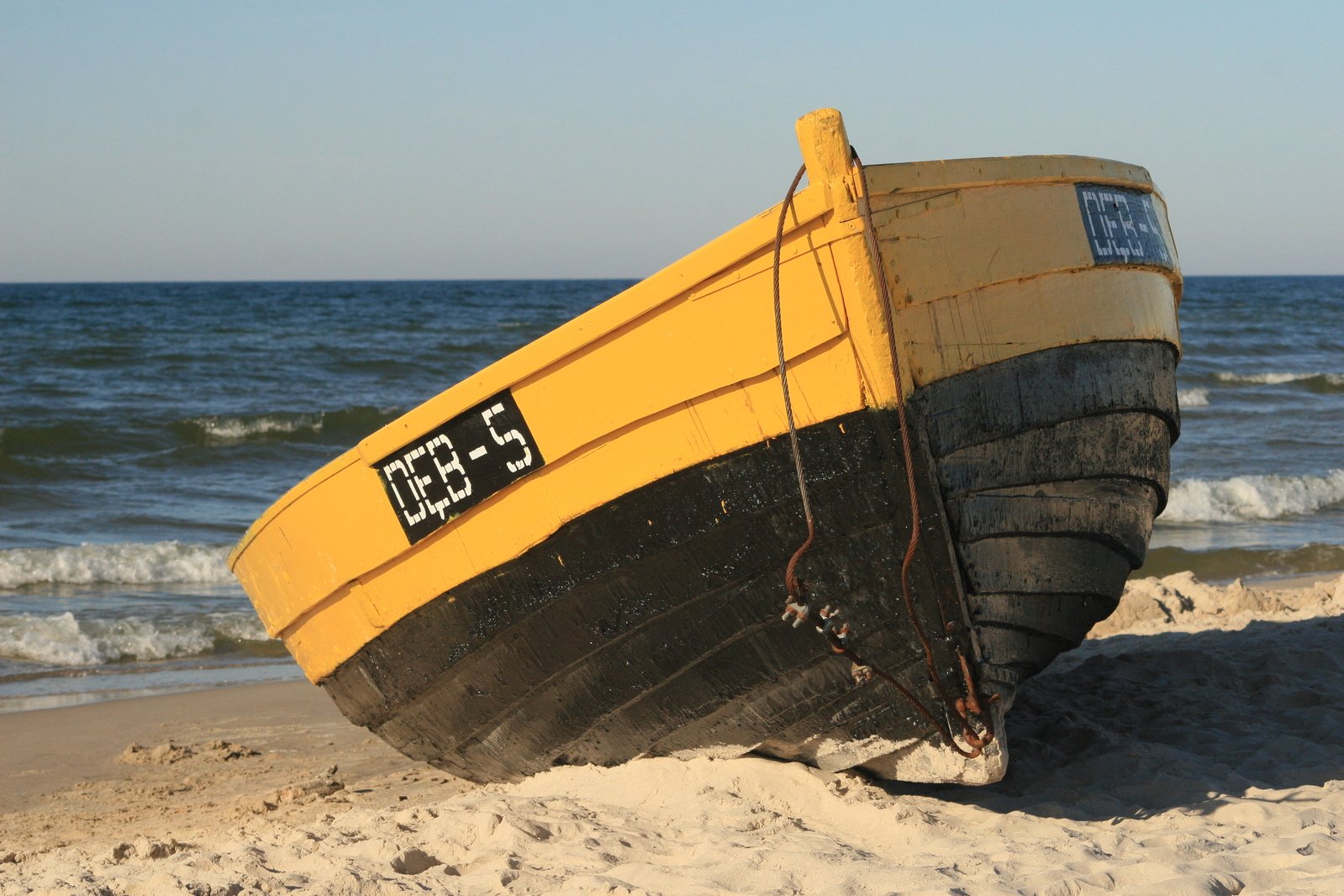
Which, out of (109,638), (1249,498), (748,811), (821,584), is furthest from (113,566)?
(1249,498)

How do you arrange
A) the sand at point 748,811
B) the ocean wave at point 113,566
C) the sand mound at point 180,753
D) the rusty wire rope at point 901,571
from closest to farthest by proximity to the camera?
the rusty wire rope at point 901,571
the sand at point 748,811
the sand mound at point 180,753
the ocean wave at point 113,566

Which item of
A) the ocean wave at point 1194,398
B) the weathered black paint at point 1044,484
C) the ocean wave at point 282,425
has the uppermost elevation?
the ocean wave at point 282,425

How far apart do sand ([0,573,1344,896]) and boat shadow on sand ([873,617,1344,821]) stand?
0.01 metres

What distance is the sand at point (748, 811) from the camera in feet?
9.37

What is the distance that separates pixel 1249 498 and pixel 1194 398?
8.25 meters

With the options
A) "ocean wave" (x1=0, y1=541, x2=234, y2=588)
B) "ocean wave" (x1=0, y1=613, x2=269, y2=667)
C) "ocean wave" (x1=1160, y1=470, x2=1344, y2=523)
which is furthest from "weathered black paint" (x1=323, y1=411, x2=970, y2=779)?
"ocean wave" (x1=1160, y1=470, x2=1344, y2=523)

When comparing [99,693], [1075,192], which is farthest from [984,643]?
[99,693]

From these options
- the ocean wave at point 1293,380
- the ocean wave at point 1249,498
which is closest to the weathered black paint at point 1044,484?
the ocean wave at point 1249,498

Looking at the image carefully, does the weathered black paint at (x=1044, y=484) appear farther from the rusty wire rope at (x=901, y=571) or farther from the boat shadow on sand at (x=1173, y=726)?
the boat shadow on sand at (x=1173, y=726)

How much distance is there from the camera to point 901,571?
114 inches

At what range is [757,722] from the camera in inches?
129

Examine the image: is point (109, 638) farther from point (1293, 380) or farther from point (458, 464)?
point (1293, 380)

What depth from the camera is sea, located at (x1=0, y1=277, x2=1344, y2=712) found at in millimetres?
6438

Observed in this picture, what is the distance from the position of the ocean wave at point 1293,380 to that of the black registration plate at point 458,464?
19840mm
